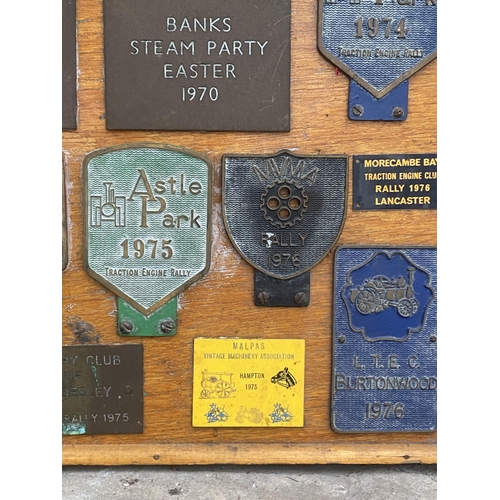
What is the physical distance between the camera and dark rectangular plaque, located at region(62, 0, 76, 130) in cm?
141

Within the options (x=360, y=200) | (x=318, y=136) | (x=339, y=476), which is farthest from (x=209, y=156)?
(x=339, y=476)

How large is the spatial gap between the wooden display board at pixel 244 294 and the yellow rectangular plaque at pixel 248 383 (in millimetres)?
25

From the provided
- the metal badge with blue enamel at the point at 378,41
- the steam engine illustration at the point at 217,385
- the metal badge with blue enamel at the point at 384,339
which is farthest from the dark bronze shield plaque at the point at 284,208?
the steam engine illustration at the point at 217,385

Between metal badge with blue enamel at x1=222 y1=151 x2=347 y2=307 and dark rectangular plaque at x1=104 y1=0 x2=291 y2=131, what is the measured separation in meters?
0.11

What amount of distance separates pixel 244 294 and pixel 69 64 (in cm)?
81

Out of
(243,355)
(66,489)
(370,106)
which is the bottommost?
(66,489)

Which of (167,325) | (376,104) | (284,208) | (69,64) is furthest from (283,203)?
(69,64)

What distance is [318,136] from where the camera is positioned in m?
1.48

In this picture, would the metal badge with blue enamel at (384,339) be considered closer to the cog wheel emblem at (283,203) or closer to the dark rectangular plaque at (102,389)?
the cog wheel emblem at (283,203)

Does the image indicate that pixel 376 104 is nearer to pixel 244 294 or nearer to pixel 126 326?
pixel 244 294

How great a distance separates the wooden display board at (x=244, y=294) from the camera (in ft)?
4.77

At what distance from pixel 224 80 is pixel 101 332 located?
0.80 m

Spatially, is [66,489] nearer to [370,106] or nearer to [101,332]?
[101,332]

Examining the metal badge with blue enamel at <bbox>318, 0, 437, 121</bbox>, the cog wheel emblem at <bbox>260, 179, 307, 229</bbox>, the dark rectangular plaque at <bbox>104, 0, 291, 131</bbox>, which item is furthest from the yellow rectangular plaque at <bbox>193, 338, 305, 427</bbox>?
the metal badge with blue enamel at <bbox>318, 0, 437, 121</bbox>
